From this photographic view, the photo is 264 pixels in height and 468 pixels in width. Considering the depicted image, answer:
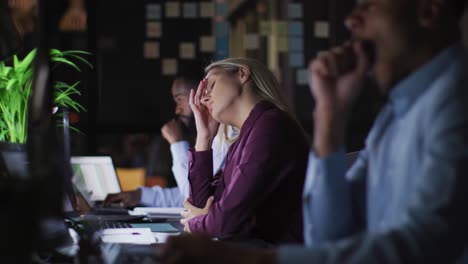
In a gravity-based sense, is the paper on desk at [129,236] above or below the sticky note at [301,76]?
below

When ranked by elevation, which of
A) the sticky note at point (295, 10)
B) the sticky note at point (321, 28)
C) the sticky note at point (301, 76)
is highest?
the sticky note at point (295, 10)

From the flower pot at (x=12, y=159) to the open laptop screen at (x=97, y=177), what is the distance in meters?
1.32

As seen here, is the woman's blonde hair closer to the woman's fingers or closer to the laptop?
the woman's fingers

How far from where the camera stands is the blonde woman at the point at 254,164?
2348mm

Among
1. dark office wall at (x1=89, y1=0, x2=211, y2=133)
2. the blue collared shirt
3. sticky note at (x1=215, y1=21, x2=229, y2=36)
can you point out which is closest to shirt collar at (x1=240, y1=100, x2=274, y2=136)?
the blue collared shirt

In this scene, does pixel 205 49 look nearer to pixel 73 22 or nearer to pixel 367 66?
pixel 73 22

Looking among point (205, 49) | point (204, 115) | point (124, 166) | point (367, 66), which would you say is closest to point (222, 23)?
point (205, 49)

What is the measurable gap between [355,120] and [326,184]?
461 cm

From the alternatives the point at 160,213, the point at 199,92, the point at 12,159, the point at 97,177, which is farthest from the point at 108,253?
the point at 97,177

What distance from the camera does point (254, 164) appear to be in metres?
2.38

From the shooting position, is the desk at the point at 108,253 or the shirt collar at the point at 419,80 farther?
the desk at the point at 108,253

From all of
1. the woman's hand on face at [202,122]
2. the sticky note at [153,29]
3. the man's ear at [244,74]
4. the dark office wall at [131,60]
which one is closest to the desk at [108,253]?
the man's ear at [244,74]

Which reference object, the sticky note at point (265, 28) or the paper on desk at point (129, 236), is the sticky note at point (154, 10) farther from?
the paper on desk at point (129, 236)

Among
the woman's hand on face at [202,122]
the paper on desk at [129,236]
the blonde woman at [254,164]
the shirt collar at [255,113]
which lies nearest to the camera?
the paper on desk at [129,236]
